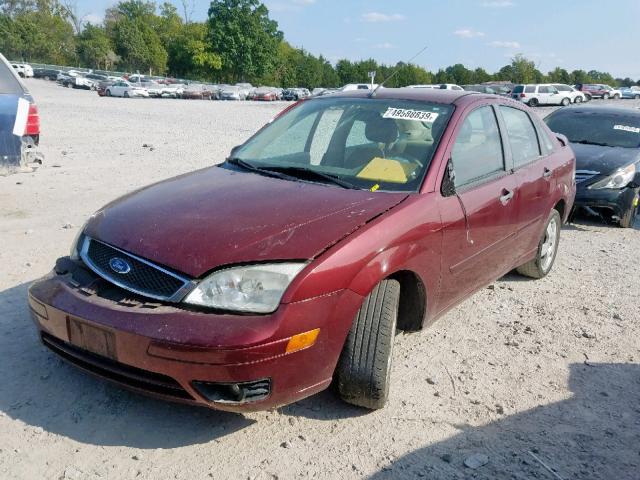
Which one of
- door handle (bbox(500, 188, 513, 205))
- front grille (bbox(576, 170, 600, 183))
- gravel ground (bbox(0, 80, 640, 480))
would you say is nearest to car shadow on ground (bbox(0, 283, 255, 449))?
gravel ground (bbox(0, 80, 640, 480))

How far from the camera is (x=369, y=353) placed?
114 inches

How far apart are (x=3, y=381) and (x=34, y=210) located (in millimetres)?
4080

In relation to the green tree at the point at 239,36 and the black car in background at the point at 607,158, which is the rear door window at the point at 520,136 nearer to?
the black car in background at the point at 607,158

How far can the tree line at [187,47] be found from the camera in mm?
76188

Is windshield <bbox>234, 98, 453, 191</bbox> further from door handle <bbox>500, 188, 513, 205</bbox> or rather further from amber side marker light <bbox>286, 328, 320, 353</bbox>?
amber side marker light <bbox>286, 328, 320, 353</bbox>

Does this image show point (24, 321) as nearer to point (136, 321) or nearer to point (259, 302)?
point (136, 321)

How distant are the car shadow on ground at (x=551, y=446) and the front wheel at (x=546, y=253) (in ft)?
6.07

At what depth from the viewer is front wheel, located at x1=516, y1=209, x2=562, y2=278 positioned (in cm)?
519

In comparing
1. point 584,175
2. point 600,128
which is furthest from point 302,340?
point 600,128

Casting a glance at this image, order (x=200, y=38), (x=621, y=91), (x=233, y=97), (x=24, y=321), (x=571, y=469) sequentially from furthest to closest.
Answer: (x=200, y=38) → (x=621, y=91) → (x=233, y=97) → (x=24, y=321) → (x=571, y=469)

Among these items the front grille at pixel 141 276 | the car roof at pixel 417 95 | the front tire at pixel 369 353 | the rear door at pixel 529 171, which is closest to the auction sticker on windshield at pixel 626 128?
the rear door at pixel 529 171

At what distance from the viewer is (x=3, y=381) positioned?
124 inches

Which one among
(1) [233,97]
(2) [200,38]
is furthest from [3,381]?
(2) [200,38]

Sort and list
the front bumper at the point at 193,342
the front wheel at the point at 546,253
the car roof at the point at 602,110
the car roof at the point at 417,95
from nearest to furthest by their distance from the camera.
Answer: the front bumper at the point at 193,342, the car roof at the point at 417,95, the front wheel at the point at 546,253, the car roof at the point at 602,110
